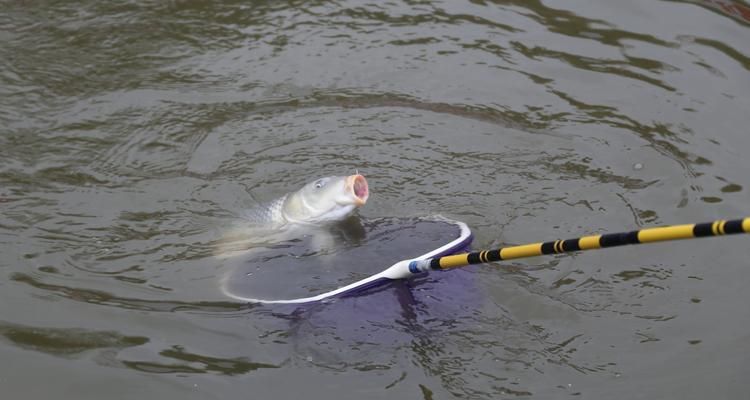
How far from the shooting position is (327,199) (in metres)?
5.07

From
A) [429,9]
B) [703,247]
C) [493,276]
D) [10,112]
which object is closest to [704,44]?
[429,9]

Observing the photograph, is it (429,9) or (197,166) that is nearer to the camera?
(197,166)

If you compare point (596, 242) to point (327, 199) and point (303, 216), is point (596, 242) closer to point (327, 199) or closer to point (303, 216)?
point (327, 199)

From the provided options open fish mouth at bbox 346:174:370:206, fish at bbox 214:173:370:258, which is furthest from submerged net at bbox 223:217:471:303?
open fish mouth at bbox 346:174:370:206

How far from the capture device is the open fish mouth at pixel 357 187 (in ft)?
16.2

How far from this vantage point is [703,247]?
5121 millimetres

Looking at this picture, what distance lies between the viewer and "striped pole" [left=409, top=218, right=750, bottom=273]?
3.08 metres

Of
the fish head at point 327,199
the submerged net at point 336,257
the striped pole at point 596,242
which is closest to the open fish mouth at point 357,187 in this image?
the fish head at point 327,199

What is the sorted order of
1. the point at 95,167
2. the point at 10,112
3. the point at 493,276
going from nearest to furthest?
the point at 493,276
the point at 95,167
the point at 10,112

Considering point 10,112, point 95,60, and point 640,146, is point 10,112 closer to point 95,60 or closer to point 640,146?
point 95,60

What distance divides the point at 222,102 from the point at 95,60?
1.29m

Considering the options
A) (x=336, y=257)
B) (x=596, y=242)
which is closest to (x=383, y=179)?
(x=336, y=257)

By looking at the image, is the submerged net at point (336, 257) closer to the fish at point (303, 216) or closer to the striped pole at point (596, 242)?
the fish at point (303, 216)

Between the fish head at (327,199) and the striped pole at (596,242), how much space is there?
2.78 feet
